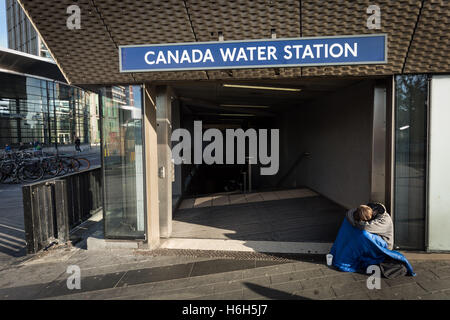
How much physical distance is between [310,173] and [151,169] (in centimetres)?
587

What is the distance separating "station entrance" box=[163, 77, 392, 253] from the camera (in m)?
4.69

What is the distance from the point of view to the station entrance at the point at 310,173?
469cm

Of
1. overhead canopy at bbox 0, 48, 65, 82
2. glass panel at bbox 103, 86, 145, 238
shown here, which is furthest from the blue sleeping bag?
overhead canopy at bbox 0, 48, 65, 82

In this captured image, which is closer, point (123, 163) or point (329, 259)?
→ point (329, 259)

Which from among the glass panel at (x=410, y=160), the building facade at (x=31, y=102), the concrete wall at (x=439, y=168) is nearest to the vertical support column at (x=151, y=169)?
the glass panel at (x=410, y=160)

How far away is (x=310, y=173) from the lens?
9297mm

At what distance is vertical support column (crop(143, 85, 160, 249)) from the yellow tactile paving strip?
2640 millimetres

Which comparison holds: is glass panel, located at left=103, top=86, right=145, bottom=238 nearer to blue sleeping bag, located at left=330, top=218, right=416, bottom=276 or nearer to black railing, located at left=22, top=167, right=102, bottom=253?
black railing, located at left=22, top=167, right=102, bottom=253

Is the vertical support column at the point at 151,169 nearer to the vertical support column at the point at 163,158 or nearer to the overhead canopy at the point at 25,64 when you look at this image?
the vertical support column at the point at 163,158

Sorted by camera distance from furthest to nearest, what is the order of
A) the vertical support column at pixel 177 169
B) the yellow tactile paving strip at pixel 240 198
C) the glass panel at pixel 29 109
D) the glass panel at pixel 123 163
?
the glass panel at pixel 29 109 < the vertical support column at pixel 177 169 < the yellow tactile paving strip at pixel 240 198 < the glass panel at pixel 123 163

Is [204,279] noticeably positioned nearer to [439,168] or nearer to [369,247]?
[369,247]

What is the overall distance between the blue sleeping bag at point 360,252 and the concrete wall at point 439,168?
36.7 inches

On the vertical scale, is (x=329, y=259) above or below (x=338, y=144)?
below

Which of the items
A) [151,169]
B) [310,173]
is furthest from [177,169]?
[310,173]
